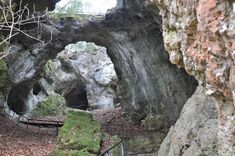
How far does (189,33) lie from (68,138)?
7.78m

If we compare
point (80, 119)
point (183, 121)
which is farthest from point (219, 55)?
point (80, 119)

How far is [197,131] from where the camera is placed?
22.7ft

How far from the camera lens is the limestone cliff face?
11.4ft

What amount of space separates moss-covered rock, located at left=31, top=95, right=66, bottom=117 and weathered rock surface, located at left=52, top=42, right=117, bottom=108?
2741mm

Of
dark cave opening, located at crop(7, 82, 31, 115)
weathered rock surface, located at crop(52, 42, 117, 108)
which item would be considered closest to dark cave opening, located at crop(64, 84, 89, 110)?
weathered rock surface, located at crop(52, 42, 117, 108)

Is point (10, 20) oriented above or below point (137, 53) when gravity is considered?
above

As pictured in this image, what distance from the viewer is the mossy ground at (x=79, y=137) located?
10.7 metres

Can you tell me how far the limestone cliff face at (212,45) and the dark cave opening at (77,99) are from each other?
2790cm

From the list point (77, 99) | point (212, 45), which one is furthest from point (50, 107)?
point (212, 45)

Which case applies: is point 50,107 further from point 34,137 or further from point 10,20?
point 10,20

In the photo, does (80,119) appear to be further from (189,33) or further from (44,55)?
(189,33)

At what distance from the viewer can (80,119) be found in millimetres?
13766

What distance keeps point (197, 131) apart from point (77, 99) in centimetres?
2801

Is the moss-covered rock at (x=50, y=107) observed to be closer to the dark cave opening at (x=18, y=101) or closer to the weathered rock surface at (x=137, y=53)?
the dark cave opening at (x=18, y=101)
